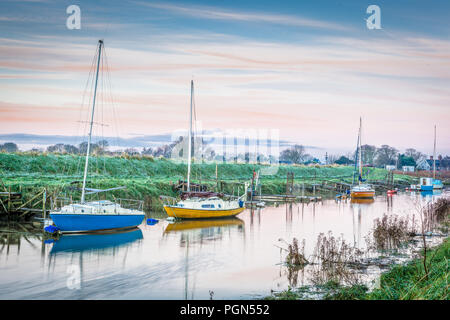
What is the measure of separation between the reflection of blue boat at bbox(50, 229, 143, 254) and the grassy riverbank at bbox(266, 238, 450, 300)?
1175 cm

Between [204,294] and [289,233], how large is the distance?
13.8 m

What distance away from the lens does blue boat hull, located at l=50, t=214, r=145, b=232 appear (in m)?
23.9

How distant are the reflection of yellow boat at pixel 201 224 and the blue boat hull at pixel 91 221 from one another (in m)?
2.61

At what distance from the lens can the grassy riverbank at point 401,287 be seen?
10391 millimetres

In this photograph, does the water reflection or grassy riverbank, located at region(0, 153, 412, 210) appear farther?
grassy riverbank, located at region(0, 153, 412, 210)

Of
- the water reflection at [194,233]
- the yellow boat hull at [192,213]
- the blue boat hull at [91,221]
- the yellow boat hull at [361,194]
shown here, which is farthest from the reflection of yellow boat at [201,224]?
the yellow boat hull at [361,194]

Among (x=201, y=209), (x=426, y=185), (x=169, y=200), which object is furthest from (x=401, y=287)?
(x=426, y=185)

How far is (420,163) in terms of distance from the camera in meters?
136

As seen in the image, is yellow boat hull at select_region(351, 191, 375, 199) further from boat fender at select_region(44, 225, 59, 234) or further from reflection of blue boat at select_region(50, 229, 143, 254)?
boat fender at select_region(44, 225, 59, 234)

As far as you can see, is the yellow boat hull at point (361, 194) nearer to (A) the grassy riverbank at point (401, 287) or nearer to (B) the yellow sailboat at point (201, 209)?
(B) the yellow sailboat at point (201, 209)

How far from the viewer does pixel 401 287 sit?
12742 millimetres

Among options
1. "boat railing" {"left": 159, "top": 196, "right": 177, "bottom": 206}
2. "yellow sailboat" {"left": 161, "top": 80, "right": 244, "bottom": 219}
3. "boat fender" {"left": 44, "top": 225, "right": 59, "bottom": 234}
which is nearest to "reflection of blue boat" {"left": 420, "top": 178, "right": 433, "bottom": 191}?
"yellow sailboat" {"left": 161, "top": 80, "right": 244, "bottom": 219}

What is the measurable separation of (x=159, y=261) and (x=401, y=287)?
1049 centimetres
